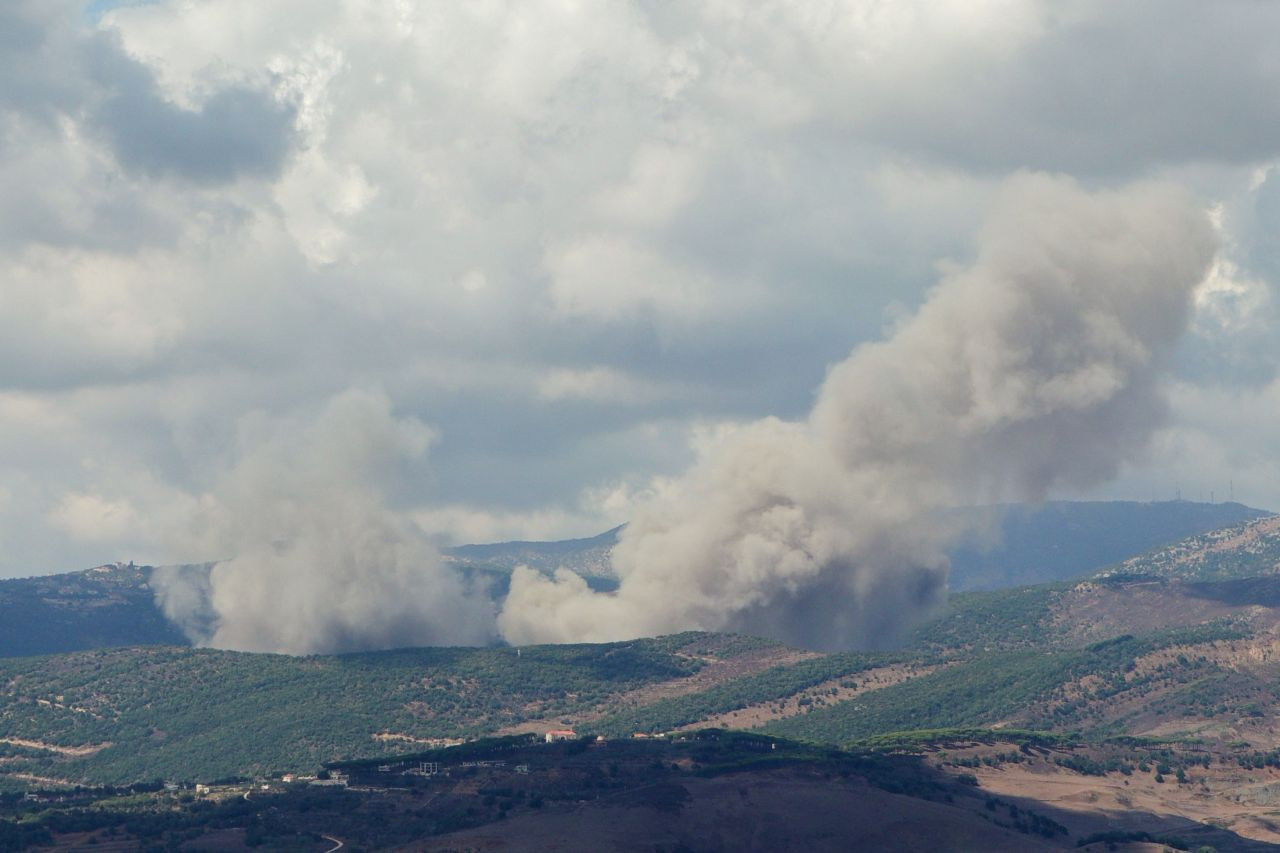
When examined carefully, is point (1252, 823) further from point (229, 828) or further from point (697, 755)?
point (229, 828)

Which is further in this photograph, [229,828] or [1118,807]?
[1118,807]

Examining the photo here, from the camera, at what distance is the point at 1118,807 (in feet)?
625

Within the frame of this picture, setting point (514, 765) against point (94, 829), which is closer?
point (94, 829)

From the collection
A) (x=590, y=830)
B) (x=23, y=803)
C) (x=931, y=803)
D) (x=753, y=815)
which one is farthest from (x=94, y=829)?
(x=931, y=803)

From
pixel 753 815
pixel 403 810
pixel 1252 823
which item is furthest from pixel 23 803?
pixel 1252 823

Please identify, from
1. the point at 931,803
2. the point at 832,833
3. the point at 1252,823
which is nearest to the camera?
the point at 832,833

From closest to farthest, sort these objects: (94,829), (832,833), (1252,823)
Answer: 1. (94,829)
2. (832,833)
3. (1252,823)

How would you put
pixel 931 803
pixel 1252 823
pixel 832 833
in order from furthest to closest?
pixel 1252 823, pixel 931 803, pixel 832 833

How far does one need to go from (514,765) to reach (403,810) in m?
18.2

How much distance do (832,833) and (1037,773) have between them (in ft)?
131

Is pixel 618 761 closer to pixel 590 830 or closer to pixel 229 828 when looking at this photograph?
pixel 590 830

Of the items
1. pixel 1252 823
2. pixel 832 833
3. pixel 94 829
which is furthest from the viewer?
pixel 1252 823

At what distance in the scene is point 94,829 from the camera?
5994 inches

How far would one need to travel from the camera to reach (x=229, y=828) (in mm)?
154375
